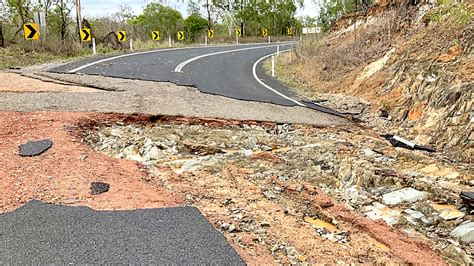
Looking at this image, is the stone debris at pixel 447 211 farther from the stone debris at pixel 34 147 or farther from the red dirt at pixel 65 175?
the stone debris at pixel 34 147

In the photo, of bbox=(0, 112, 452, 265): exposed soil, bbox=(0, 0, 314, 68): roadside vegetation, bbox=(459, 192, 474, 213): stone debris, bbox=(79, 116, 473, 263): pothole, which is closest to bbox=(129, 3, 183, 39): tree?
bbox=(0, 0, 314, 68): roadside vegetation

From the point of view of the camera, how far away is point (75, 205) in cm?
417

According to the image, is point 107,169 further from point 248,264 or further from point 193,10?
point 193,10

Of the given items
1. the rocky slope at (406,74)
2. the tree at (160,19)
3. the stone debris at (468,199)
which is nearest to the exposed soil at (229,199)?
the stone debris at (468,199)

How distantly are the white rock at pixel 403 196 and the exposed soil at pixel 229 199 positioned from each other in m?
0.70

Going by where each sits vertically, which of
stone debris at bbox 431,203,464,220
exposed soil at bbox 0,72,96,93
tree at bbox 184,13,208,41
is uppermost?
tree at bbox 184,13,208,41

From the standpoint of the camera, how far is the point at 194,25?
4297cm

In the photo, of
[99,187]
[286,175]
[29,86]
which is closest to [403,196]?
[286,175]

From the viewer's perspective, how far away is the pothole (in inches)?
165

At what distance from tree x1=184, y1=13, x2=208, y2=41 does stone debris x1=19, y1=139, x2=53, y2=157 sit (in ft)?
123

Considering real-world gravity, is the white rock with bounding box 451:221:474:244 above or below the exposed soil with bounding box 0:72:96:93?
below

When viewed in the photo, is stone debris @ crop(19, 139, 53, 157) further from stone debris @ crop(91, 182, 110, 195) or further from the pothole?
stone debris @ crop(91, 182, 110, 195)

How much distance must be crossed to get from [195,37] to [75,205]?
39.6 meters

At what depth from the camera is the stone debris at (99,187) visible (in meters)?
4.56
